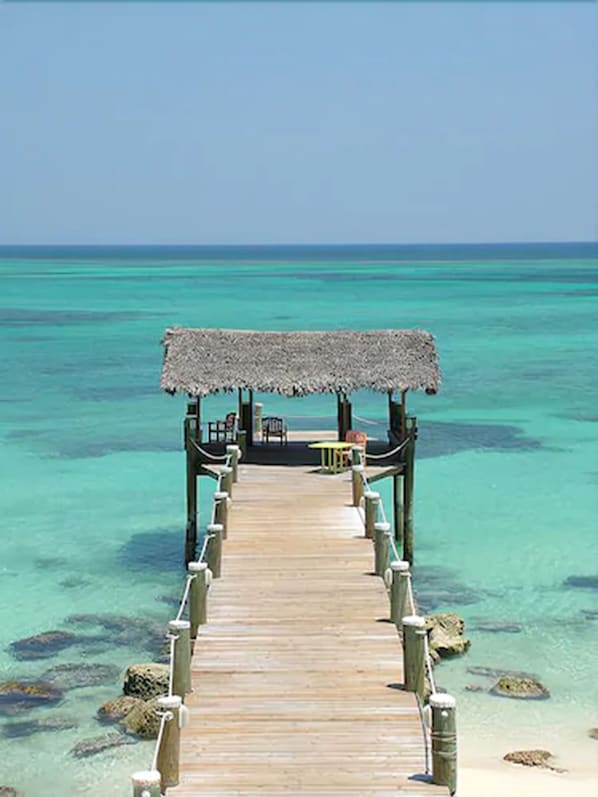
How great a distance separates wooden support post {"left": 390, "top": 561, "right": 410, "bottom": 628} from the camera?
14.2 m

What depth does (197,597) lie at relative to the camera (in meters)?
14.4

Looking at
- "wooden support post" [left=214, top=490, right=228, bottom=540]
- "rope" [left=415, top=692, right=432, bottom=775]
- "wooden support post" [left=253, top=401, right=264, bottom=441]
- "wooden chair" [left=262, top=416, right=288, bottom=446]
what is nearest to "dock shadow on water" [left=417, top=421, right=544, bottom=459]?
"wooden support post" [left=253, top=401, right=264, bottom=441]

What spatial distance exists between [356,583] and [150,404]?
30.8 meters

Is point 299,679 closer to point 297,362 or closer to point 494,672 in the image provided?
point 494,672

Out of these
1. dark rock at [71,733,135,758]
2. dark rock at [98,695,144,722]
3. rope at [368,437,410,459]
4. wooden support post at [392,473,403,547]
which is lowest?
dark rock at [71,733,135,758]

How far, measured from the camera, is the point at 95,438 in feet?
129

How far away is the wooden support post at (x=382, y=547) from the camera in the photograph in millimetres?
16141

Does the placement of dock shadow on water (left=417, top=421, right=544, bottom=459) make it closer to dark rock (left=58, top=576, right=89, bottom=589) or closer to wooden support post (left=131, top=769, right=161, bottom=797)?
dark rock (left=58, top=576, right=89, bottom=589)

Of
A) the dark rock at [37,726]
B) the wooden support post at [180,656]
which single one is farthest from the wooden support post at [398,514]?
the wooden support post at [180,656]

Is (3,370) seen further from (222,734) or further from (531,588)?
(222,734)

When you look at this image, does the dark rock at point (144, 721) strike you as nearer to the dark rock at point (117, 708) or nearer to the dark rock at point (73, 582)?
the dark rock at point (117, 708)

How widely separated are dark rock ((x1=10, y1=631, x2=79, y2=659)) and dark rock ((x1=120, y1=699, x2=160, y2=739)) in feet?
11.1

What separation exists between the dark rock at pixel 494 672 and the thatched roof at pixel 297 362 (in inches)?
258

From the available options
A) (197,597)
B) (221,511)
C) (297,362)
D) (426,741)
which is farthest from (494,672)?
(426,741)
